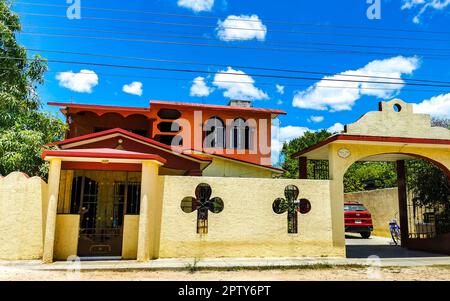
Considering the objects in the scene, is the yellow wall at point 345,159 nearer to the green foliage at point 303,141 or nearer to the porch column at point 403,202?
the porch column at point 403,202

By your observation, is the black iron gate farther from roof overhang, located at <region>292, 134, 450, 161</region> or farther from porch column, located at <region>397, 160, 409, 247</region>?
porch column, located at <region>397, 160, 409, 247</region>

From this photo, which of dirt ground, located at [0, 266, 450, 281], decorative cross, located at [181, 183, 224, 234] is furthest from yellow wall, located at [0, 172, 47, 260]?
decorative cross, located at [181, 183, 224, 234]

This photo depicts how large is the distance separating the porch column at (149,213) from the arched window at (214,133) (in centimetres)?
797

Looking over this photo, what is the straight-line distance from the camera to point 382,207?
59.3ft

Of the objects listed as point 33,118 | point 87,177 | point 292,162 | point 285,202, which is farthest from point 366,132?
point 292,162

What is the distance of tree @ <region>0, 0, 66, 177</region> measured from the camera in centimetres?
1479

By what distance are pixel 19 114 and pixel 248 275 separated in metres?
13.8

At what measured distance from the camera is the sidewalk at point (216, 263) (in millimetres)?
8070

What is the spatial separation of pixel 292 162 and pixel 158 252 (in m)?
21.4

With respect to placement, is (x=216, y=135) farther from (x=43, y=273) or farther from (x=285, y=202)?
(x=43, y=273)

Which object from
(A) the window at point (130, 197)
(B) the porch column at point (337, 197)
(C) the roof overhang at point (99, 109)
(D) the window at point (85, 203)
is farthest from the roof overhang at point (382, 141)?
(C) the roof overhang at point (99, 109)

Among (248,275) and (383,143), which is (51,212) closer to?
(248,275)

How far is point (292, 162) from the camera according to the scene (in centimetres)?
2933

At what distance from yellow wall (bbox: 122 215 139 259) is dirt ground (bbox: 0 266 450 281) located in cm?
139
